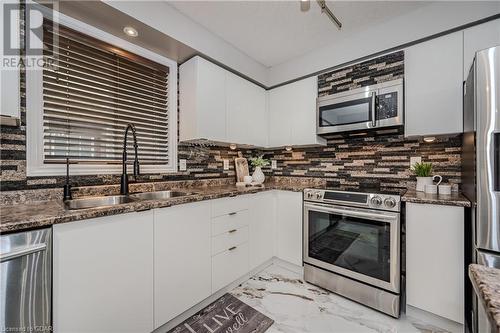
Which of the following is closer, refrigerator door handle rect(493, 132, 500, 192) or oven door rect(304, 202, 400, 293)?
refrigerator door handle rect(493, 132, 500, 192)

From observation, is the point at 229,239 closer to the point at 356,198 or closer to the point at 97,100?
the point at 356,198

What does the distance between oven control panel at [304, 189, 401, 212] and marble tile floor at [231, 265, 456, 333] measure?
84cm

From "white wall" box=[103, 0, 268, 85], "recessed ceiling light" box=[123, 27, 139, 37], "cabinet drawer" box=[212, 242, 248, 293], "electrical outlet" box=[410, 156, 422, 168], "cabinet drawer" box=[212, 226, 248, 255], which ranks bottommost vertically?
"cabinet drawer" box=[212, 242, 248, 293]

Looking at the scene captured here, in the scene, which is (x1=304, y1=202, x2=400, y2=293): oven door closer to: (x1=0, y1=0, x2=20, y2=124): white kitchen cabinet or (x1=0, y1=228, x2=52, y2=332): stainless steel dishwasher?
(x1=0, y1=228, x2=52, y2=332): stainless steel dishwasher

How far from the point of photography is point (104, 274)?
1185 millimetres

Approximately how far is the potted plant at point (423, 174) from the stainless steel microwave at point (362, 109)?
0.43 m

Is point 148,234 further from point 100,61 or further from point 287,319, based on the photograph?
point 100,61

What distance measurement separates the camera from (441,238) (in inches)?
59.7

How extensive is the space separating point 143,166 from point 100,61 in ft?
2.99

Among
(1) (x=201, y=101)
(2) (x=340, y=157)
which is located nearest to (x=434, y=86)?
(2) (x=340, y=157)

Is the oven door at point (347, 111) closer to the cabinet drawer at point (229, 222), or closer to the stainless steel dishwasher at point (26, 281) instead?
the cabinet drawer at point (229, 222)

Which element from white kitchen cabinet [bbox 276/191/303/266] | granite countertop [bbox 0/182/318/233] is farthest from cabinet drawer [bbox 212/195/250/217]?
white kitchen cabinet [bbox 276/191/303/266]

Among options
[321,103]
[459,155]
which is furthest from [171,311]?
[459,155]

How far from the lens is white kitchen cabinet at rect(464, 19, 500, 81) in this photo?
5.08ft
